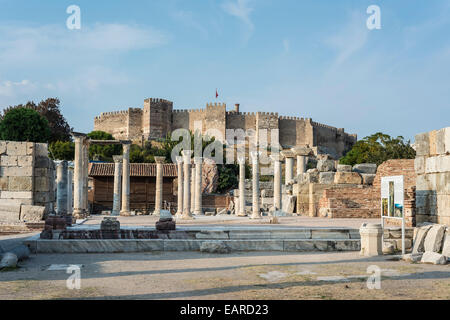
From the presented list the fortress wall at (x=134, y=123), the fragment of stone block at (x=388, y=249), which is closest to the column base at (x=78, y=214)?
the fragment of stone block at (x=388, y=249)

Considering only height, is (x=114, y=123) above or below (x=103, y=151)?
above

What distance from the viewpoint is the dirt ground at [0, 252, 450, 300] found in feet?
19.6

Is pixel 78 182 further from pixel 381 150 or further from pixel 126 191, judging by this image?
pixel 381 150

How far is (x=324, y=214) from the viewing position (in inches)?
753

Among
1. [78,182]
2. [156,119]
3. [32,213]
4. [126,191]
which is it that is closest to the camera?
[32,213]

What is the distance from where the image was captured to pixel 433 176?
11.3 meters

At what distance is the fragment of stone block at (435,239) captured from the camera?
9766mm

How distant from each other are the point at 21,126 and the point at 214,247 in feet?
147

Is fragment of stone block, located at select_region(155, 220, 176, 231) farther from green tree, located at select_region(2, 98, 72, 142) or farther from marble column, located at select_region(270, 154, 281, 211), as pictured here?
green tree, located at select_region(2, 98, 72, 142)

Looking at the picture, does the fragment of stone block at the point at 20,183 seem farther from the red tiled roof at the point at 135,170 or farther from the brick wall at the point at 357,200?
the red tiled roof at the point at 135,170

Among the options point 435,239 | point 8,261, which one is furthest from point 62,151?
point 435,239

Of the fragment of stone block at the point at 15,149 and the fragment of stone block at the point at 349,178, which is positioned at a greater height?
the fragment of stone block at the point at 15,149

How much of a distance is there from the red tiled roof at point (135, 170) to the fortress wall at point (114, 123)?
141 feet
